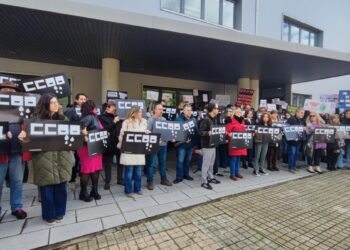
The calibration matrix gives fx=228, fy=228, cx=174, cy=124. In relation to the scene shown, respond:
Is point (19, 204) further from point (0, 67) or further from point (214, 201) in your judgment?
point (0, 67)

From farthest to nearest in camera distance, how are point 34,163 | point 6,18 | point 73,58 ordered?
1. point 73,58
2. point 6,18
3. point 34,163

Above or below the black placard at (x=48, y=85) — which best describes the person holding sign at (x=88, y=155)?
below

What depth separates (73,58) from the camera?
9.30 m

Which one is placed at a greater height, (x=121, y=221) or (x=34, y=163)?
(x=34, y=163)

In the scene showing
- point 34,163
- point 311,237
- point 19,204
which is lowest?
point 311,237

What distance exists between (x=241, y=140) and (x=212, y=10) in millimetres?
8897

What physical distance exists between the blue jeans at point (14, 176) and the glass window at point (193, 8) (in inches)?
397

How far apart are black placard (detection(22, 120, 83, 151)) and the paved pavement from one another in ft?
4.30

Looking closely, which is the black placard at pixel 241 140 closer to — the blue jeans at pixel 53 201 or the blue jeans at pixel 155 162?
the blue jeans at pixel 155 162

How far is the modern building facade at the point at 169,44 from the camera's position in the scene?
18.6 ft

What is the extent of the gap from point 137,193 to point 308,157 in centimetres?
532

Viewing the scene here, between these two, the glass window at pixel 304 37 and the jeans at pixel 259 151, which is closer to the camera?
the jeans at pixel 259 151

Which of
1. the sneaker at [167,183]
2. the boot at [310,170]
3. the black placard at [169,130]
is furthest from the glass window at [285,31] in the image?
the sneaker at [167,183]

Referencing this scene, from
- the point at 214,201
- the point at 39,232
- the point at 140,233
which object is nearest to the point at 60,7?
the point at 39,232
